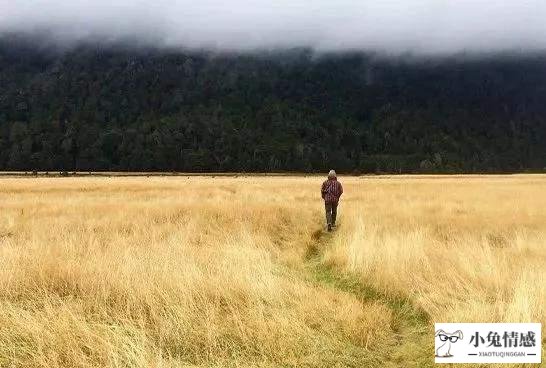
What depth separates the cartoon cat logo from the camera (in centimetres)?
472

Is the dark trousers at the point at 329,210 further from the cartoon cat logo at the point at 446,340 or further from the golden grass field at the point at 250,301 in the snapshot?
the cartoon cat logo at the point at 446,340

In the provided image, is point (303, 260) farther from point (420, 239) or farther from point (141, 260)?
point (141, 260)

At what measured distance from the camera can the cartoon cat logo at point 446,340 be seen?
15.5 feet

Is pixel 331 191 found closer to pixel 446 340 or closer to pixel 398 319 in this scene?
pixel 398 319

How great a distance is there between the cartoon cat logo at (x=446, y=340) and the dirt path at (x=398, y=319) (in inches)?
5.0

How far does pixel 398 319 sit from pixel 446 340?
1063 millimetres

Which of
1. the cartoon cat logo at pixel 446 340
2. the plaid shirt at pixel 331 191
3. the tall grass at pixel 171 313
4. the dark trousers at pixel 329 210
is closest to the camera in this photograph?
the tall grass at pixel 171 313

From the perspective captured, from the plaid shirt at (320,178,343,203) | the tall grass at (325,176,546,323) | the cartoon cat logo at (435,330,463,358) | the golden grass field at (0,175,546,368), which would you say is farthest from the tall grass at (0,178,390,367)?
the plaid shirt at (320,178,343,203)

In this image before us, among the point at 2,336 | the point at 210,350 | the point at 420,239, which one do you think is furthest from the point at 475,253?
the point at 2,336

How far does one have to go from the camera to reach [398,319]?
597cm

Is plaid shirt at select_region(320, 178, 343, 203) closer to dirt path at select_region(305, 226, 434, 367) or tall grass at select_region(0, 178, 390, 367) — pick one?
dirt path at select_region(305, 226, 434, 367)

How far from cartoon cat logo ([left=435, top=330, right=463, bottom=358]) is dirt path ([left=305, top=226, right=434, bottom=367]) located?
13 cm

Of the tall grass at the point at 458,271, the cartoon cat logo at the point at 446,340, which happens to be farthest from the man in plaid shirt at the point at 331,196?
the cartoon cat logo at the point at 446,340

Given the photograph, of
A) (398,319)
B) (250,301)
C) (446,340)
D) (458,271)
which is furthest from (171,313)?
(458,271)
